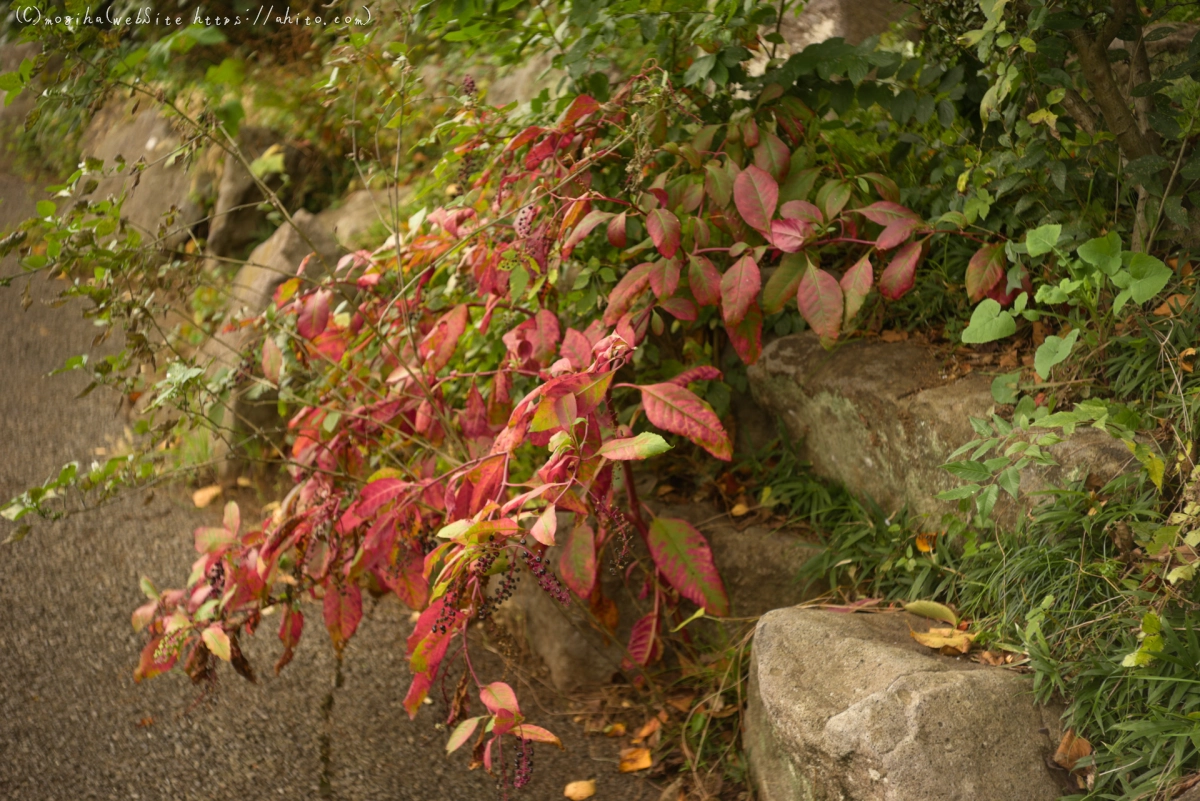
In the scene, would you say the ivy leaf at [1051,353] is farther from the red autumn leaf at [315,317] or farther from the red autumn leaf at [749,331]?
the red autumn leaf at [315,317]

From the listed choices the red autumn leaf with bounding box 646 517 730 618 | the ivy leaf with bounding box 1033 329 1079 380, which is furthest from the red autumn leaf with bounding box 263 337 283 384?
the ivy leaf with bounding box 1033 329 1079 380

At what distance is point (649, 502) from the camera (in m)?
2.56

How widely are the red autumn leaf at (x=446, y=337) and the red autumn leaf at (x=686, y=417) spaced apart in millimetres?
617

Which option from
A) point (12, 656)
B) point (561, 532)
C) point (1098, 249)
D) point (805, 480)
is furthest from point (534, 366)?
point (12, 656)

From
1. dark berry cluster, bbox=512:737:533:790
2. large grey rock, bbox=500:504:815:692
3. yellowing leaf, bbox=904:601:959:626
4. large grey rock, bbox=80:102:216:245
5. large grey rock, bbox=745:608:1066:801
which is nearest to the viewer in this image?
large grey rock, bbox=745:608:1066:801

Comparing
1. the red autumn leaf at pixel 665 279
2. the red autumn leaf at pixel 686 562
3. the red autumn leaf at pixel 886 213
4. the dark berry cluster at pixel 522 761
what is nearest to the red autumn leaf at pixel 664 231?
the red autumn leaf at pixel 665 279

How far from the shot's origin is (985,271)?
6.59 ft

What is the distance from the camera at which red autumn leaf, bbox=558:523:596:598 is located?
199 centimetres

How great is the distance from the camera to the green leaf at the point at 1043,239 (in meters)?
1.78

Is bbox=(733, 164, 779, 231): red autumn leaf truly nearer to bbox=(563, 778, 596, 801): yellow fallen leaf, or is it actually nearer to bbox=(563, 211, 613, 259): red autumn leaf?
bbox=(563, 211, 613, 259): red autumn leaf

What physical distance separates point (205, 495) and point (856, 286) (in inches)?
94.2

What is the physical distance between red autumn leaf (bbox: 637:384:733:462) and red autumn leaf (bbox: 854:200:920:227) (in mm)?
673

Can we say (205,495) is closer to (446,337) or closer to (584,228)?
(446,337)

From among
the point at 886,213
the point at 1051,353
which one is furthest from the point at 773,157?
the point at 1051,353
